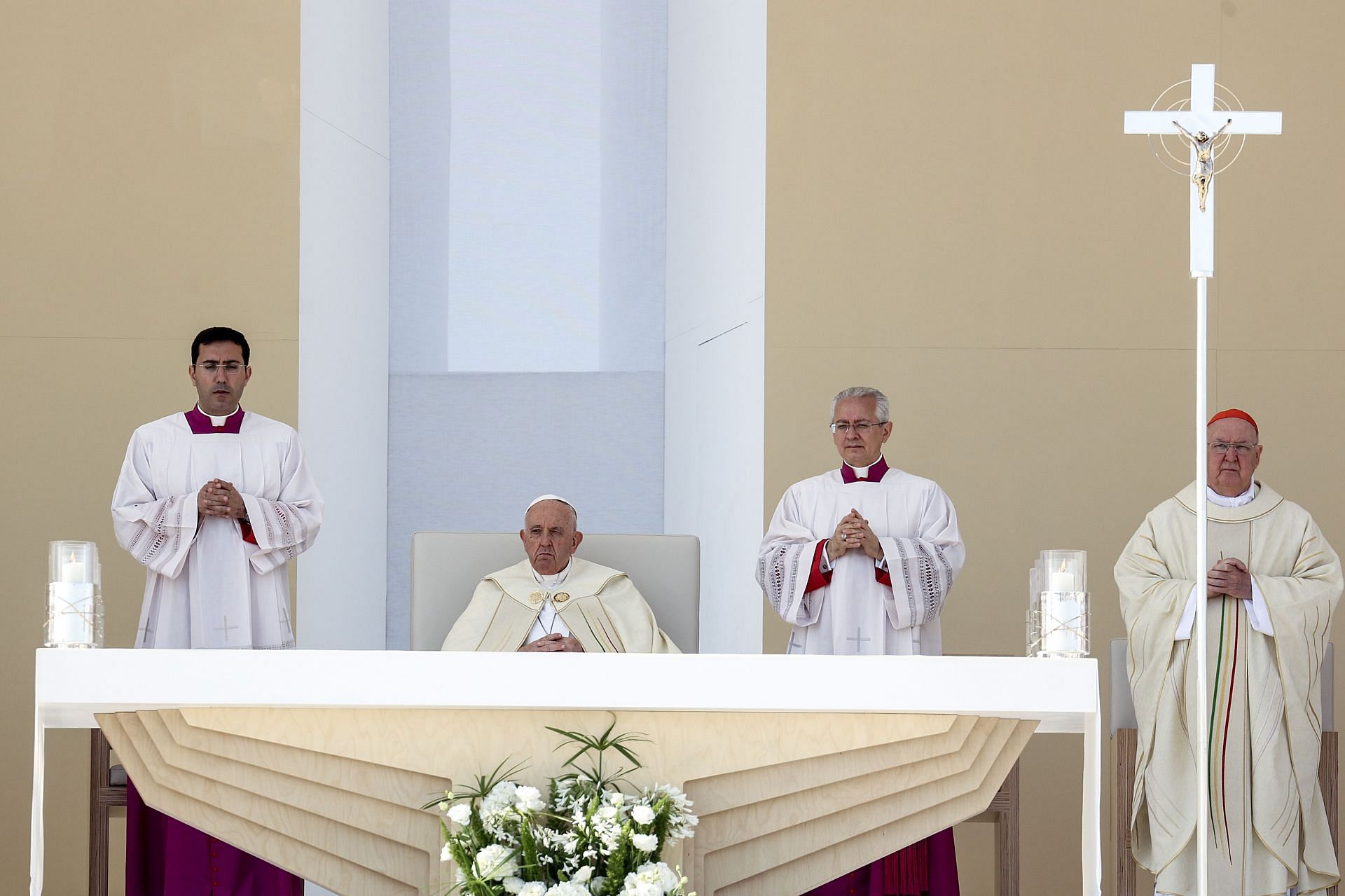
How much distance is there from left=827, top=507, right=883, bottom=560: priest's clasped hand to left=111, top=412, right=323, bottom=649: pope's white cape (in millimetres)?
1597

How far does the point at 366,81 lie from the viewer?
22.5 feet

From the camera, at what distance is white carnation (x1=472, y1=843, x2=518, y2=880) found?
8.23 feet

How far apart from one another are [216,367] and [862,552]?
2083 millimetres

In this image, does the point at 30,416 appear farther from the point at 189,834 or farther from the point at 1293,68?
the point at 1293,68

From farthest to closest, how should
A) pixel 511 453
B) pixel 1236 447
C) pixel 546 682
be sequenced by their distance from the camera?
pixel 511 453 < pixel 1236 447 < pixel 546 682

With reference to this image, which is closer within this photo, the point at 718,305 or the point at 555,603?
the point at 555,603

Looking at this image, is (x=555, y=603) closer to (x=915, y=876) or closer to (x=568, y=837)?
(x=915, y=876)

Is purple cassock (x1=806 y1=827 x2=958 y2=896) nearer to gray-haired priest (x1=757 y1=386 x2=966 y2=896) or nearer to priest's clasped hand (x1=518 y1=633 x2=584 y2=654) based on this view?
gray-haired priest (x1=757 y1=386 x2=966 y2=896)

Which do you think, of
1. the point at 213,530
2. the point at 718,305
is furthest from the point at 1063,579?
the point at 718,305

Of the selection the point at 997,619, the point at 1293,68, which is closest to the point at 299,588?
the point at 997,619

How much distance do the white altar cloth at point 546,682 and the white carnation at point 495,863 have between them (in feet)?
0.76

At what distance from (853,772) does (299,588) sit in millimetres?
3725

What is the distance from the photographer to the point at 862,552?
494 cm

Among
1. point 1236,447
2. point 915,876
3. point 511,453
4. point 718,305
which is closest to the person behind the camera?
point 915,876
